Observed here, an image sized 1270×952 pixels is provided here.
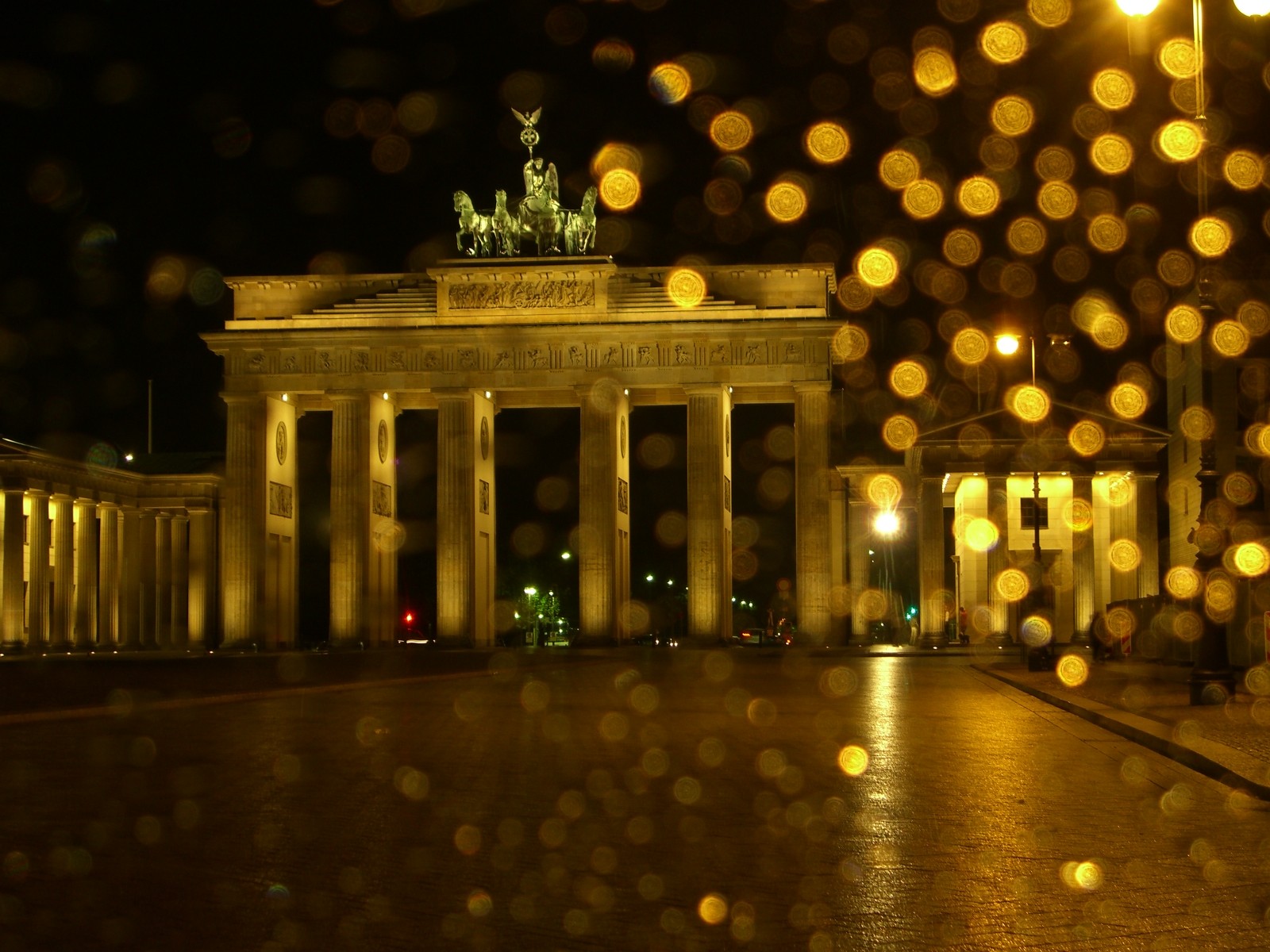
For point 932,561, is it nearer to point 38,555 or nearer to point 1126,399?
point 1126,399

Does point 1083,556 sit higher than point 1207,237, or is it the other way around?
point 1207,237

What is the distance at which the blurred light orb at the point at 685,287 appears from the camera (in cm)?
6769

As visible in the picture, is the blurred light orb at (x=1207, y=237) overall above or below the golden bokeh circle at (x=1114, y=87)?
below

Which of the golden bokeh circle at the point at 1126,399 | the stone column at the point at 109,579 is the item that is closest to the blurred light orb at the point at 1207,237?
the golden bokeh circle at the point at 1126,399

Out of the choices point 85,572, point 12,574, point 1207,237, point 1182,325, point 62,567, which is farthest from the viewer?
point 85,572

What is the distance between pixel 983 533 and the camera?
69.1m

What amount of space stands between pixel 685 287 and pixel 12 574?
103 ft

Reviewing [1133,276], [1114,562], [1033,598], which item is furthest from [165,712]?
[1114,562]

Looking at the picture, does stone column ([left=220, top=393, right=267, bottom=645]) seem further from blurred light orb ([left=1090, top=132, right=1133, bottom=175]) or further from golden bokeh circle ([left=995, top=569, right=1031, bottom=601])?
blurred light orb ([left=1090, top=132, right=1133, bottom=175])

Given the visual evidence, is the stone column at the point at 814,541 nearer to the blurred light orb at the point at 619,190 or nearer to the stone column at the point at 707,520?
the stone column at the point at 707,520

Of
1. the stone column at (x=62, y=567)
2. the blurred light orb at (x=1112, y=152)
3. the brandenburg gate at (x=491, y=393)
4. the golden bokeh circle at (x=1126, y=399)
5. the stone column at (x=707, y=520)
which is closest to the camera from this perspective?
the blurred light orb at (x=1112, y=152)

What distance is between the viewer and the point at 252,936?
7621 millimetres

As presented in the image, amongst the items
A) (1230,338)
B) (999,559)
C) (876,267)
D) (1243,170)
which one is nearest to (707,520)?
(999,559)

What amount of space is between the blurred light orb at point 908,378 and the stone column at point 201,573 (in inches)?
1492
